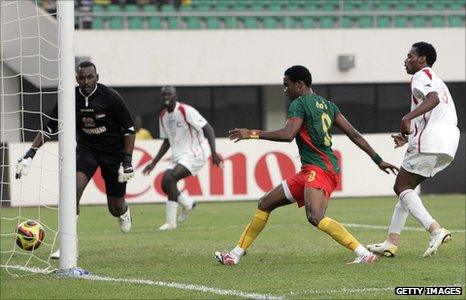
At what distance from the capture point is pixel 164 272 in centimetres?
970

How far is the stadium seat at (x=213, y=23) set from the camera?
28625 mm

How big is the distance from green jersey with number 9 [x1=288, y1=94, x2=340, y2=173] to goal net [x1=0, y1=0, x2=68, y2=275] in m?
2.88

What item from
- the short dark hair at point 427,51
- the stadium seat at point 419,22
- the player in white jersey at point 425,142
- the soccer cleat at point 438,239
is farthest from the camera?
the stadium seat at point 419,22

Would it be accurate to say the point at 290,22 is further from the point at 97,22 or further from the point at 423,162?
the point at 423,162

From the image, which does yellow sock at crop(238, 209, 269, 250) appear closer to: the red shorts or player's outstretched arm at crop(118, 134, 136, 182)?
the red shorts

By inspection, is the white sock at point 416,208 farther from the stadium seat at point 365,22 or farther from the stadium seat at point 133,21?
the stadium seat at point 365,22

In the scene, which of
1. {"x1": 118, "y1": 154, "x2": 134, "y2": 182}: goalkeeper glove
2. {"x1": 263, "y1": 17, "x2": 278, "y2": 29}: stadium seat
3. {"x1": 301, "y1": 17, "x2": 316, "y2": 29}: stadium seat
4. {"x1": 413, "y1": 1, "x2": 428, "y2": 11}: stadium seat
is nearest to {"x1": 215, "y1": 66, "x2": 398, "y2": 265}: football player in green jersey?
{"x1": 118, "y1": 154, "x2": 134, "y2": 182}: goalkeeper glove

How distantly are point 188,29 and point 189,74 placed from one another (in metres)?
1.22

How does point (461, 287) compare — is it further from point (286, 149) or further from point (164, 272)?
point (286, 149)

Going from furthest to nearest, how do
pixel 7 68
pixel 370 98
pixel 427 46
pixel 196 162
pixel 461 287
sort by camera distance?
pixel 370 98
pixel 7 68
pixel 196 162
pixel 427 46
pixel 461 287

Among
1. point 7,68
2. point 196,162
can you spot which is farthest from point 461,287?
point 7,68

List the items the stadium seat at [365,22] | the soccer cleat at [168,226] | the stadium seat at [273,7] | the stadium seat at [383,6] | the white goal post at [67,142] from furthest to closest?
the stadium seat at [383,6] < the stadium seat at [273,7] < the stadium seat at [365,22] < the soccer cleat at [168,226] < the white goal post at [67,142]

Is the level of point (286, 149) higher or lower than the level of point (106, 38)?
lower

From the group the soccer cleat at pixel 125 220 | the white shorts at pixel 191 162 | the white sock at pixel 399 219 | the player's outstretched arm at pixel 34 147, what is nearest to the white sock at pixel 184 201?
the white shorts at pixel 191 162
